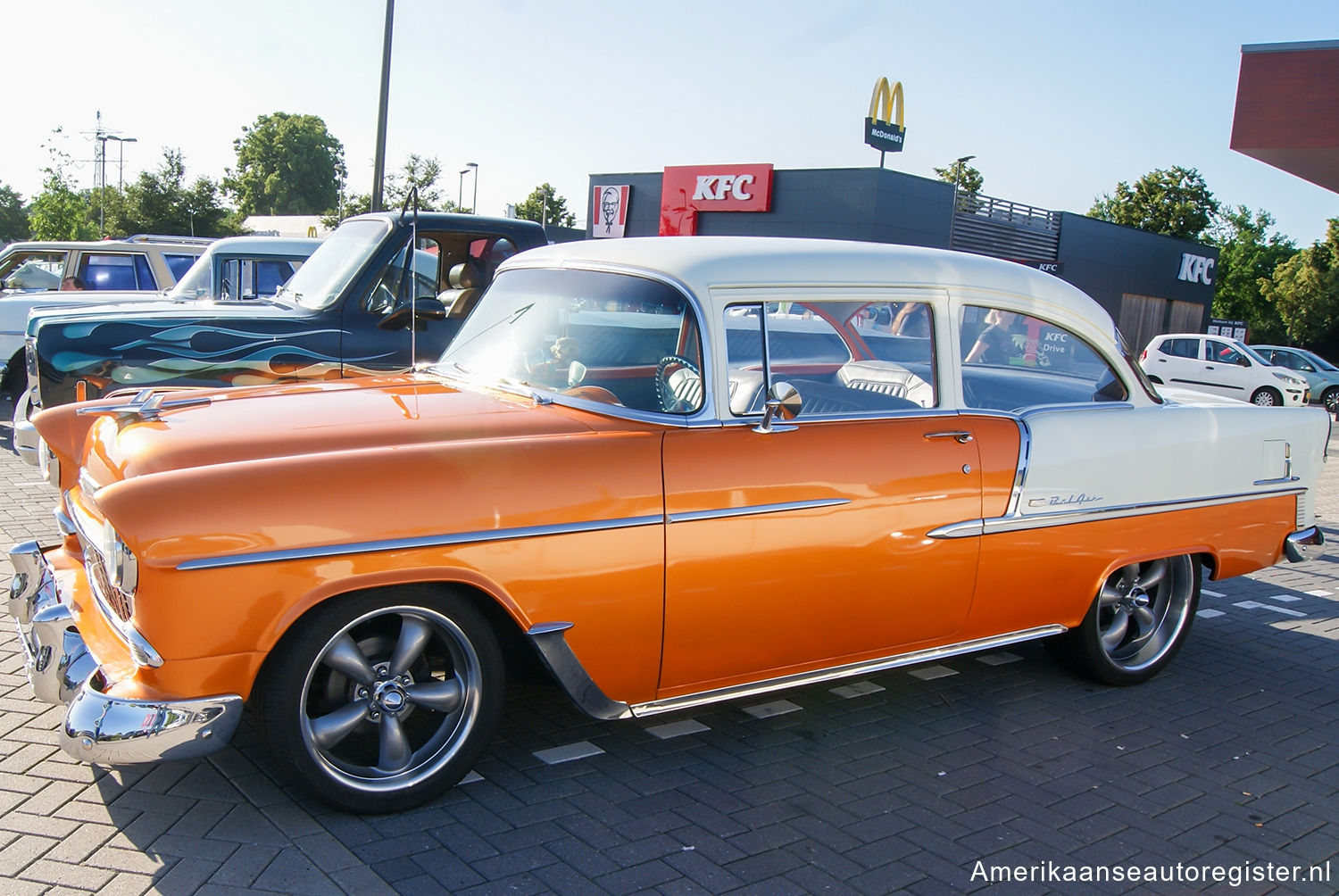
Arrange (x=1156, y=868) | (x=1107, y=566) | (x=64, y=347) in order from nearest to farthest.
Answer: (x=1156, y=868), (x=1107, y=566), (x=64, y=347)

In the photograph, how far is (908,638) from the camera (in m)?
3.86

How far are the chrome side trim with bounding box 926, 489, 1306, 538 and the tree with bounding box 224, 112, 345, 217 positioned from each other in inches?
4858

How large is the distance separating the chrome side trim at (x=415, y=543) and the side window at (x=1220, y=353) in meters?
21.8

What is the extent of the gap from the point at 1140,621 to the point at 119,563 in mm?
4220

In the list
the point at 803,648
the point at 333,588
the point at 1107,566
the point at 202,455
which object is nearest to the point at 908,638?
the point at 803,648

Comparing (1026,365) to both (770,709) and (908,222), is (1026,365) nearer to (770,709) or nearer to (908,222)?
(770,709)

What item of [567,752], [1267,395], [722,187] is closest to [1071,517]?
[567,752]

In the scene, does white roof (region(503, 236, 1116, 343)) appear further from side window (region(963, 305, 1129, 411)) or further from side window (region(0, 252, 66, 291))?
side window (region(0, 252, 66, 291))

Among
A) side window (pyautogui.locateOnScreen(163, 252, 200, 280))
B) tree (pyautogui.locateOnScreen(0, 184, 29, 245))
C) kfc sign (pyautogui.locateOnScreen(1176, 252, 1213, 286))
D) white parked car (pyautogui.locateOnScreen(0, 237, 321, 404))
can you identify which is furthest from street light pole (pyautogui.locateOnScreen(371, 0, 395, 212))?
tree (pyautogui.locateOnScreen(0, 184, 29, 245))

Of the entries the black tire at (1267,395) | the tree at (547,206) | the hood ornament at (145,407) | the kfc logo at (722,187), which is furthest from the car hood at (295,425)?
the tree at (547,206)

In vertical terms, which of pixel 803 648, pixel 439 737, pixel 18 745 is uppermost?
pixel 803 648

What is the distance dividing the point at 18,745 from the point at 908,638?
312 cm

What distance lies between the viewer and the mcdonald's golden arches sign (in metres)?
32.9

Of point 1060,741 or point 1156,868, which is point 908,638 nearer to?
point 1060,741
